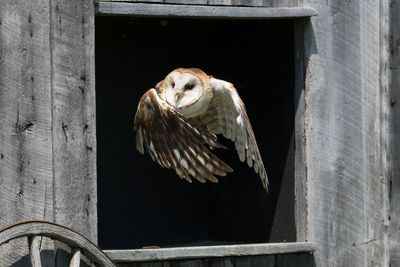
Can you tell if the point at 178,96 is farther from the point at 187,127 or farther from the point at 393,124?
the point at 393,124

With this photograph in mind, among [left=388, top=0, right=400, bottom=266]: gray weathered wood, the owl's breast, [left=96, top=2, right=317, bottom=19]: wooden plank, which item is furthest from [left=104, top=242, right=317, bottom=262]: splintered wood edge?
[left=96, top=2, right=317, bottom=19]: wooden plank

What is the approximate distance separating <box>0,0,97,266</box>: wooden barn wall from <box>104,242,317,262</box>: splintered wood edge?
0.15 m

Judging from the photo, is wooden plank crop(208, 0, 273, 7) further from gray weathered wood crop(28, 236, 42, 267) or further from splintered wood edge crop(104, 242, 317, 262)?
gray weathered wood crop(28, 236, 42, 267)

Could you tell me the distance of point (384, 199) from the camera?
6617mm

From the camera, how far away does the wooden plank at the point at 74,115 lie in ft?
18.8

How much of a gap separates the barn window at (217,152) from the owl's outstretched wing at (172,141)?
33cm

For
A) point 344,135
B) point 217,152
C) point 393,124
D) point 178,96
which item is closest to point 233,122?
point 178,96

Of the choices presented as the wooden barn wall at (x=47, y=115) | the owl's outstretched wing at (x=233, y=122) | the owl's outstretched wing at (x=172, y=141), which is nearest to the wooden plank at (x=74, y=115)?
the wooden barn wall at (x=47, y=115)

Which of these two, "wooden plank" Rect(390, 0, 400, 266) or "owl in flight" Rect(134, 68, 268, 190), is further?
"wooden plank" Rect(390, 0, 400, 266)

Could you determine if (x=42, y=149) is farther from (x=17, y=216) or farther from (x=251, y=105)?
(x=251, y=105)

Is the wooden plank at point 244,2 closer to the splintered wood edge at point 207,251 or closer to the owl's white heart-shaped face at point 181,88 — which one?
the owl's white heart-shaped face at point 181,88

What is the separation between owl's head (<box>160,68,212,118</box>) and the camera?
638 cm

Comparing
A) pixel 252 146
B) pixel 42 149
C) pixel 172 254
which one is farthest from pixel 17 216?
pixel 252 146

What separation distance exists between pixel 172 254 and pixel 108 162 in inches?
44.8
